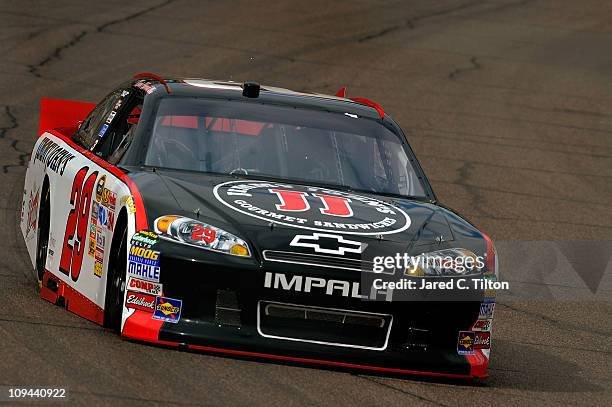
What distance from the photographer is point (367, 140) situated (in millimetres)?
7684

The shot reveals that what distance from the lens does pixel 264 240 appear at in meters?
6.09

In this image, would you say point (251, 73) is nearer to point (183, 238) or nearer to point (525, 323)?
point (525, 323)

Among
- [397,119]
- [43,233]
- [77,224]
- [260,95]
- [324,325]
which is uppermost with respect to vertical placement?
[260,95]

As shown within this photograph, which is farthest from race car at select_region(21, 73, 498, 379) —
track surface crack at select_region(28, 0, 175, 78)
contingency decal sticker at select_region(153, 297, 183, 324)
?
track surface crack at select_region(28, 0, 175, 78)

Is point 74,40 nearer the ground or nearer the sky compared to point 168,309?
nearer the ground

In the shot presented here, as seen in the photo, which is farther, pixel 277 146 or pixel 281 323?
pixel 277 146

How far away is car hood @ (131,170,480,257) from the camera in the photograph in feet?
20.2

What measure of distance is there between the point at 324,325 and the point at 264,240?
0.47 metres

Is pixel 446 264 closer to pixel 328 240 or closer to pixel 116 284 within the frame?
pixel 328 240

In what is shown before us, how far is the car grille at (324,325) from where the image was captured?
19.9 feet

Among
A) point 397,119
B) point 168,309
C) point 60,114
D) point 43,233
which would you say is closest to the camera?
point 168,309

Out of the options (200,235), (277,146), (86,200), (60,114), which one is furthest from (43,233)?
(200,235)

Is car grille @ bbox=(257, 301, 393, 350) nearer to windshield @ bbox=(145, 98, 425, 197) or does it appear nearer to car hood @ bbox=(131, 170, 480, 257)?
car hood @ bbox=(131, 170, 480, 257)

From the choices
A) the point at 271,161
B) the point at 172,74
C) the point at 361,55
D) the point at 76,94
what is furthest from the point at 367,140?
the point at 361,55
